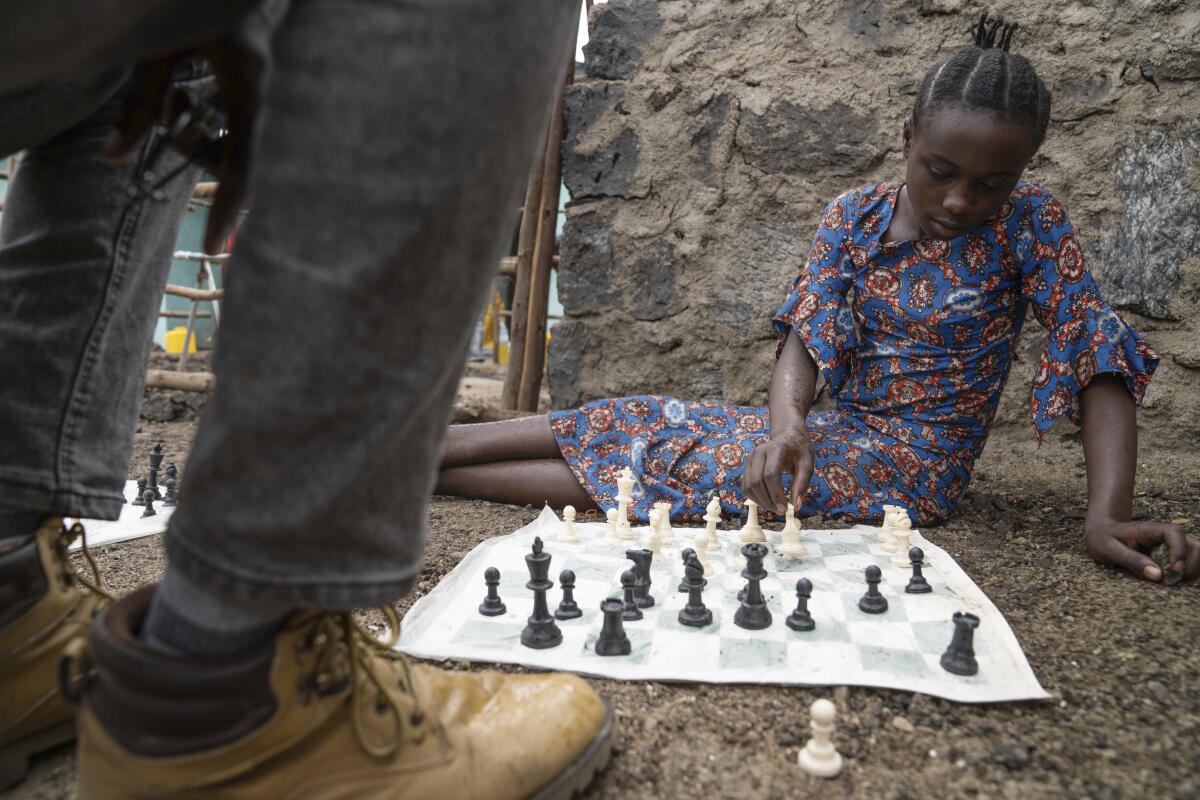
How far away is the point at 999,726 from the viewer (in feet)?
3.87

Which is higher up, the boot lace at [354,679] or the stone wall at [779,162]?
the stone wall at [779,162]

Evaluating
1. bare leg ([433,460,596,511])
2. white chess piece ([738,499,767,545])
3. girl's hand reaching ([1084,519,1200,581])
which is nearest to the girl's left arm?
girl's hand reaching ([1084,519,1200,581])

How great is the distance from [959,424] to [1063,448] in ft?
2.73

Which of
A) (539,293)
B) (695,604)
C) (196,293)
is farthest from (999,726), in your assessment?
(196,293)

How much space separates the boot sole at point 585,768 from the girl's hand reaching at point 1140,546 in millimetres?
1322

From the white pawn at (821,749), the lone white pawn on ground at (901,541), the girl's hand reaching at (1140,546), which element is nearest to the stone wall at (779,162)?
the girl's hand reaching at (1140,546)

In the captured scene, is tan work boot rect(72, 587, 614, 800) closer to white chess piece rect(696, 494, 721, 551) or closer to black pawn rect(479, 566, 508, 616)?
black pawn rect(479, 566, 508, 616)

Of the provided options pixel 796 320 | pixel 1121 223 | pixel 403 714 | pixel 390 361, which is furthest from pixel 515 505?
pixel 1121 223

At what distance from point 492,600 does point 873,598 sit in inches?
29.7

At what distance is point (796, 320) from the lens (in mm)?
2354

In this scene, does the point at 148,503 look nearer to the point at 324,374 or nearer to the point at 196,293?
the point at 324,374

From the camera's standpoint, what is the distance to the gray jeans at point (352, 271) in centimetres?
65

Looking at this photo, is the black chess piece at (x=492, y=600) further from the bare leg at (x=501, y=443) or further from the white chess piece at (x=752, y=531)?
the bare leg at (x=501, y=443)

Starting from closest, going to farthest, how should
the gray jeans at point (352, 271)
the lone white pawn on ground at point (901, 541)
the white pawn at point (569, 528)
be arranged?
the gray jeans at point (352, 271) → the lone white pawn on ground at point (901, 541) → the white pawn at point (569, 528)
